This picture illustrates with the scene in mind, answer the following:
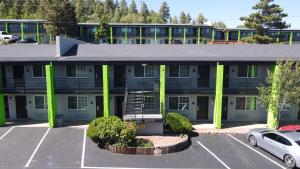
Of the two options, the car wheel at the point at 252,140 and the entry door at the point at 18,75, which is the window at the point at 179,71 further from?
the entry door at the point at 18,75

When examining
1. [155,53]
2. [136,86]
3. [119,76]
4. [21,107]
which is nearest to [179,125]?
[136,86]

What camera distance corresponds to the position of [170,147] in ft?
57.8

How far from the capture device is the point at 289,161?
15812 millimetres

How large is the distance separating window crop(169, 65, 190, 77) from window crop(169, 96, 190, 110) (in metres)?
2.09

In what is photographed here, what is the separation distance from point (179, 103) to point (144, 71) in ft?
14.2

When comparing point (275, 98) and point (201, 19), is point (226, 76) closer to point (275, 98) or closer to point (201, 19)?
point (275, 98)

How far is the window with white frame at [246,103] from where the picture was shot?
24.8 meters

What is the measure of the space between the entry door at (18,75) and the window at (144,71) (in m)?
10.1

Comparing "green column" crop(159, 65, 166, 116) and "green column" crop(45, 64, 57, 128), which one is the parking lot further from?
"green column" crop(159, 65, 166, 116)

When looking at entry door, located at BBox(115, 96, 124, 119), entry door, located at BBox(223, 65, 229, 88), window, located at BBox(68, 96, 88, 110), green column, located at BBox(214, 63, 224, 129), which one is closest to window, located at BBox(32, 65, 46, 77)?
window, located at BBox(68, 96, 88, 110)

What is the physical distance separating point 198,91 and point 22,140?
14.3 m

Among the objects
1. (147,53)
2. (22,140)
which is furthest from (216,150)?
(22,140)

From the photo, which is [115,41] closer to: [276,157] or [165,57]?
[165,57]

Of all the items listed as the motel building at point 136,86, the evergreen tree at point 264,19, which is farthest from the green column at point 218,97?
the evergreen tree at point 264,19
